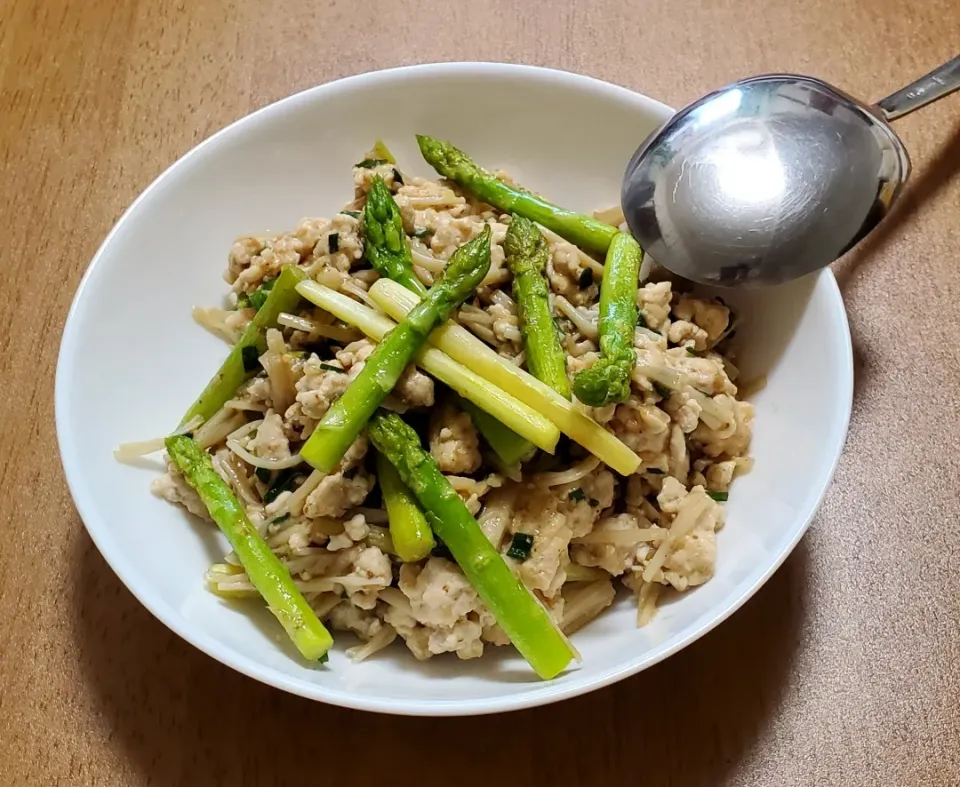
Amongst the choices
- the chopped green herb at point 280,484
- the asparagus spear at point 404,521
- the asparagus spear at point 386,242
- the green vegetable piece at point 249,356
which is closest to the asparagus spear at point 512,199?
the asparagus spear at point 386,242

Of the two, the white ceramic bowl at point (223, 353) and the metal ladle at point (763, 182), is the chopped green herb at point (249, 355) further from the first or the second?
the metal ladle at point (763, 182)

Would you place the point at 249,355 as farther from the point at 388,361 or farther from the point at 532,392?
the point at 532,392

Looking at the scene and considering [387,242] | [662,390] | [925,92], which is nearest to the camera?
[662,390]

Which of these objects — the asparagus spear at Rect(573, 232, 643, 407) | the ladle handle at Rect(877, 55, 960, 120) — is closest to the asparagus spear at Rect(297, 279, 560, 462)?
the asparagus spear at Rect(573, 232, 643, 407)

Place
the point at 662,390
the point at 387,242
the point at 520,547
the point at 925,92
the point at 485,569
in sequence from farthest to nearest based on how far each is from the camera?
the point at 925,92
the point at 387,242
the point at 662,390
the point at 520,547
the point at 485,569

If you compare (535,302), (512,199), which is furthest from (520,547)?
(512,199)
